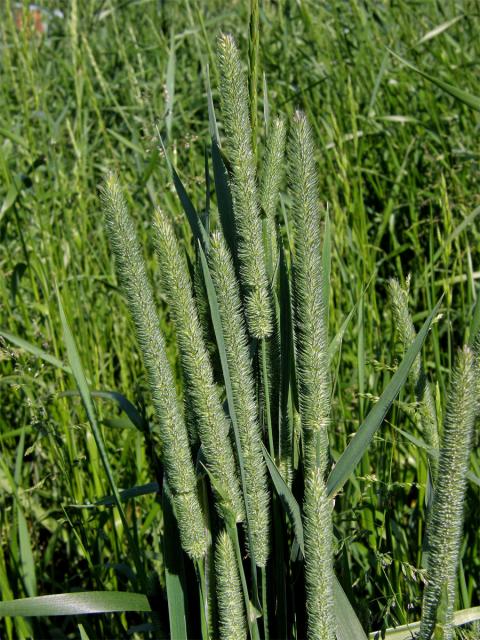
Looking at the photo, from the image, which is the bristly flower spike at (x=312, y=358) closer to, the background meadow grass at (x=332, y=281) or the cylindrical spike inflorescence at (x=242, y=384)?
the cylindrical spike inflorescence at (x=242, y=384)

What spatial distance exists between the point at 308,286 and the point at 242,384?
0.49ft

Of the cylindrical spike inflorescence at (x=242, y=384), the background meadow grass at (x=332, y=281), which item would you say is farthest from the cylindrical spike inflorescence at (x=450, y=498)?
the cylindrical spike inflorescence at (x=242, y=384)

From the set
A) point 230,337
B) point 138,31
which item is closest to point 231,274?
point 230,337

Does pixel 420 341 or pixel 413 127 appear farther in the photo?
pixel 413 127

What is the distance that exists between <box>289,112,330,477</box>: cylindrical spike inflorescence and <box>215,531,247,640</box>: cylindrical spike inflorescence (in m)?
0.19

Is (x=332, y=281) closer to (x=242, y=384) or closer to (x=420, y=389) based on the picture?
(x=420, y=389)

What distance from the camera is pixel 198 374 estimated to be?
997 mm

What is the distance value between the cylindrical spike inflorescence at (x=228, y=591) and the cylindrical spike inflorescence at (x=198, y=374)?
0.04m

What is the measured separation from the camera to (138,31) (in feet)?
15.3

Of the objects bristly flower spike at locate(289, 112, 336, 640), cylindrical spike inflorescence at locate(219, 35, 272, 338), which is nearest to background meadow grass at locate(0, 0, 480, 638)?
bristly flower spike at locate(289, 112, 336, 640)

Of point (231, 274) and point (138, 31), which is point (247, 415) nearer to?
point (231, 274)

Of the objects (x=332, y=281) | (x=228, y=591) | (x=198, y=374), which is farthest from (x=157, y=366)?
(x=332, y=281)

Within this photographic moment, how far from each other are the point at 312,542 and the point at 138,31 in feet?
13.7

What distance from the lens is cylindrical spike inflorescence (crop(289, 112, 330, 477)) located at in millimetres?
948
